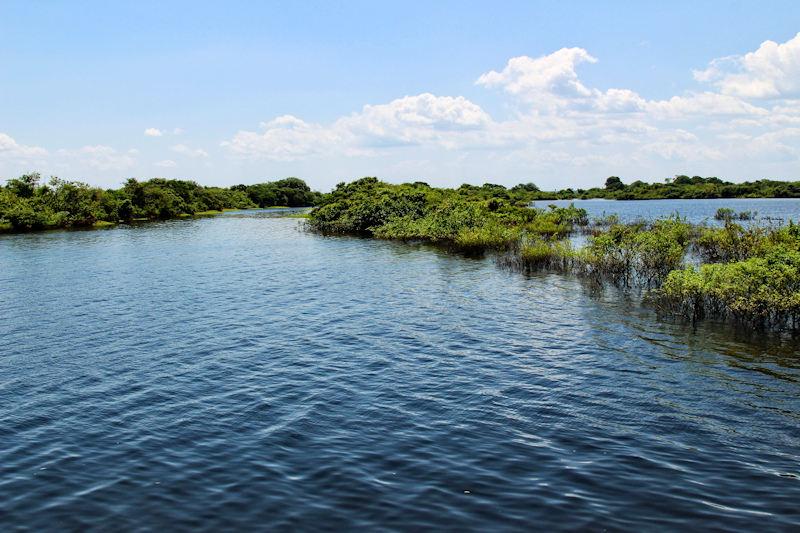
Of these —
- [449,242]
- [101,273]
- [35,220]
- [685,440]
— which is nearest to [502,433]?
[685,440]

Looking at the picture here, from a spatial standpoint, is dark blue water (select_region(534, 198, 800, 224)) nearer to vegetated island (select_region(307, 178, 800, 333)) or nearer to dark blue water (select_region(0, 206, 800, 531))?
vegetated island (select_region(307, 178, 800, 333))

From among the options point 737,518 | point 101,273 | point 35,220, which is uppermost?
point 35,220

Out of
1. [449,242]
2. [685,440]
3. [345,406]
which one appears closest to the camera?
[685,440]

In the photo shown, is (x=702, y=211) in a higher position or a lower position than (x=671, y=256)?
higher

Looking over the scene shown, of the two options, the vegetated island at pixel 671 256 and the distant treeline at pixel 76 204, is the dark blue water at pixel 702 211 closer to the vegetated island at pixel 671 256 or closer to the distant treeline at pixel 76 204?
the vegetated island at pixel 671 256

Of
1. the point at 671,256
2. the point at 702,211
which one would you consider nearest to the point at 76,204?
the point at 671,256

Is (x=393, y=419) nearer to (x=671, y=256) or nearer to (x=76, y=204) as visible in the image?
(x=671, y=256)

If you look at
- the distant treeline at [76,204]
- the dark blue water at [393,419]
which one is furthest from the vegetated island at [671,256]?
the distant treeline at [76,204]

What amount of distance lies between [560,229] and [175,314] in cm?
4885

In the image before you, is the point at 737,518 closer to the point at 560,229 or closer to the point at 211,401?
the point at 211,401

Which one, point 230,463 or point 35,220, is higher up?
point 35,220

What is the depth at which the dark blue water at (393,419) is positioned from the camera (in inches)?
387

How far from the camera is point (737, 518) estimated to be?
30.8 feet

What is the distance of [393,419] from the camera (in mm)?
13641
